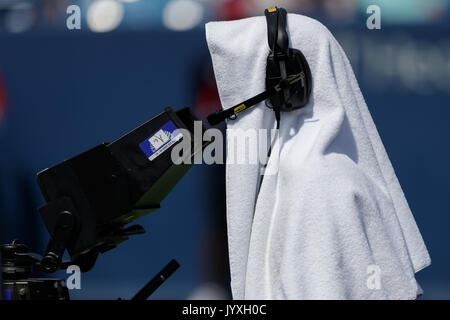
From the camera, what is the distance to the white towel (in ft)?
6.05

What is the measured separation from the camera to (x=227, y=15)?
2688 millimetres

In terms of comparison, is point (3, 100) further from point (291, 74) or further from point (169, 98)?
point (291, 74)

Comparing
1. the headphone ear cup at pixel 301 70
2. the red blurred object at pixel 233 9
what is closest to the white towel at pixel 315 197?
the headphone ear cup at pixel 301 70

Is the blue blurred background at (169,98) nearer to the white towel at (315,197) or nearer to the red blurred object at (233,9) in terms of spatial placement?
the red blurred object at (233,9)

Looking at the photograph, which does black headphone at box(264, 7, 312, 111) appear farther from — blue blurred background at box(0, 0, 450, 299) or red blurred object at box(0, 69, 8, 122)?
red blurred object at box(0, 69, 8, 122)

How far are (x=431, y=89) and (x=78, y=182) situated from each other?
148cm

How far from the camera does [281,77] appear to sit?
199 centimetres

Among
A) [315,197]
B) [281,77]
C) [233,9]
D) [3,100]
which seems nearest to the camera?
[315,197]

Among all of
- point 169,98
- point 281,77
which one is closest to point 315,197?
point 281,77

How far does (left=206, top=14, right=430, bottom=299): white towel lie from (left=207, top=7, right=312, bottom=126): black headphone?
32mm

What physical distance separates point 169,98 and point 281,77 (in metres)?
0.84

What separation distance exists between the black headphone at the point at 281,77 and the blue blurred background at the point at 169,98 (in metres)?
0.68

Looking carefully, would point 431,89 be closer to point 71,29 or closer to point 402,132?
point 402,132

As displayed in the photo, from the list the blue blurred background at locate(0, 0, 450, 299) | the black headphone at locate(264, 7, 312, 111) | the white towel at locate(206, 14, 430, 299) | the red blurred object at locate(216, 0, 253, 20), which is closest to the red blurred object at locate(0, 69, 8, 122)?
the blue blurred background at locate(0, 0, 450, 299)
